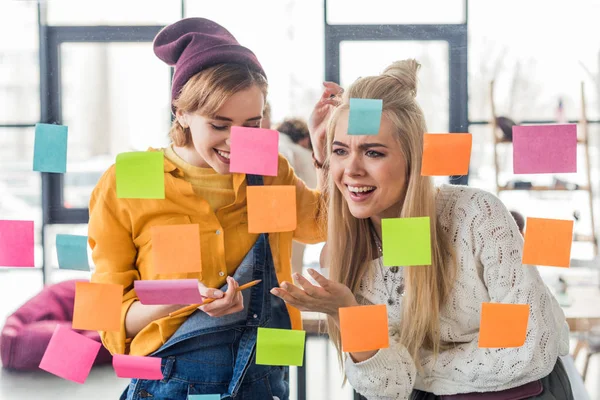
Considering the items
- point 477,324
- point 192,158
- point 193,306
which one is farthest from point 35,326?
point 477,324

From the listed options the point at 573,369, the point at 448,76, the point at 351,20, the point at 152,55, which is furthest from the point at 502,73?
the point at 152,55

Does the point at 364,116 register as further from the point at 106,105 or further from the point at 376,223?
the point at 106,105

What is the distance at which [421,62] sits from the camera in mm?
1548

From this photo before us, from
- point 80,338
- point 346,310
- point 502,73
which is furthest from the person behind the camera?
point 502,73

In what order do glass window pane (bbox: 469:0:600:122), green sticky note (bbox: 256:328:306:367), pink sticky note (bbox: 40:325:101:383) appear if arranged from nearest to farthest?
1. green sticky note (bbox: 256:328:306:367)
2. pink sticky note (bbox: 40:325:101:383)
3. glass window pane (bbox: 469:0:600:122)

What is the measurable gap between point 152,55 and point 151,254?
1.63ft

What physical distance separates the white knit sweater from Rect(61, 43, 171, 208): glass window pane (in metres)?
0.71

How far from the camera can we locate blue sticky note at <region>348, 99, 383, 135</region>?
133 centimetres

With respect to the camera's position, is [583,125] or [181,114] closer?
[181,114]

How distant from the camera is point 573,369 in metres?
1.58

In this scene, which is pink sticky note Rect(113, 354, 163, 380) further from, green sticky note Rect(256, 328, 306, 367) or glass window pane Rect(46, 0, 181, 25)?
glass window pane Rect(46, 0, 181, 25)

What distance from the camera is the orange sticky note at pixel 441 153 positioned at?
53.8 inches

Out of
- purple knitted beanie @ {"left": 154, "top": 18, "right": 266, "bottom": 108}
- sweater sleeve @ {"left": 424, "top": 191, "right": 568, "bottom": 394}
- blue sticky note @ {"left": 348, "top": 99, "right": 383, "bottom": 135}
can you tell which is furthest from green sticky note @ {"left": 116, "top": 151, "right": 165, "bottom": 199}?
sweater sleeve @ {"left": 424, "top": 191, "right": 568, "bottom": 394}

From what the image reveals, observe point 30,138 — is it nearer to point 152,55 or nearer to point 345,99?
point 152,55
